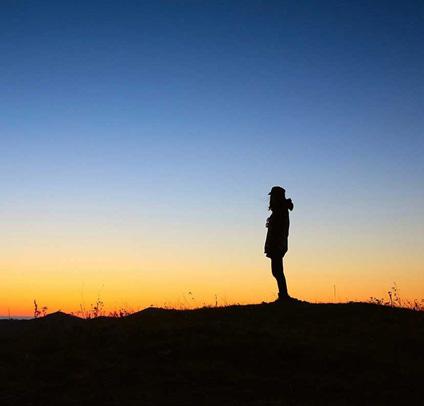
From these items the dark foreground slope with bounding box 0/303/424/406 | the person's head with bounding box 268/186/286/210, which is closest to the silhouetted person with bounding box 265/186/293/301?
the person's head with bounding box 268/186/286/210

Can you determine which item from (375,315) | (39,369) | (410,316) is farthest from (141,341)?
(410,316)

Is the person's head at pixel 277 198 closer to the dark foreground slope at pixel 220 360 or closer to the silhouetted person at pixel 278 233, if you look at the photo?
the silhouetted person at pixel 278 233

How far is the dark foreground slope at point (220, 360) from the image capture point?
28.7 feet

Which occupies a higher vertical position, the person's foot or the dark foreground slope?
the person's foot

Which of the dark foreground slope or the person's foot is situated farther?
the person's foot

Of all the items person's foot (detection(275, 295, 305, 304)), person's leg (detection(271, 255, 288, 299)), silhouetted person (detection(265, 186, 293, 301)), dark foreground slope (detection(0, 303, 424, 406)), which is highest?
silhouetted person (detection(265, 186, 293, 301))

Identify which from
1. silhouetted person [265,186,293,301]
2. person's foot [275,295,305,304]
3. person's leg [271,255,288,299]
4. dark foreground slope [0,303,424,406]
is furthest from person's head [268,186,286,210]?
dark foreground slope [0,303,424,406]

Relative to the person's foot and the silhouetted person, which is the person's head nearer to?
the silhouetted person

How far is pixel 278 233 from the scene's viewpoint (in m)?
16.8

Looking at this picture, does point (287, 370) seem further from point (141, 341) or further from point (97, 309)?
point (97, 309)

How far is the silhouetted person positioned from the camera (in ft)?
54.3

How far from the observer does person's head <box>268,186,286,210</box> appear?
1684 cm

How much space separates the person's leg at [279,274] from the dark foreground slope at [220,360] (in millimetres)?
1940

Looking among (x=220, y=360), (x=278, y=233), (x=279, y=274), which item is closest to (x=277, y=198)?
(x=278, y=233)
